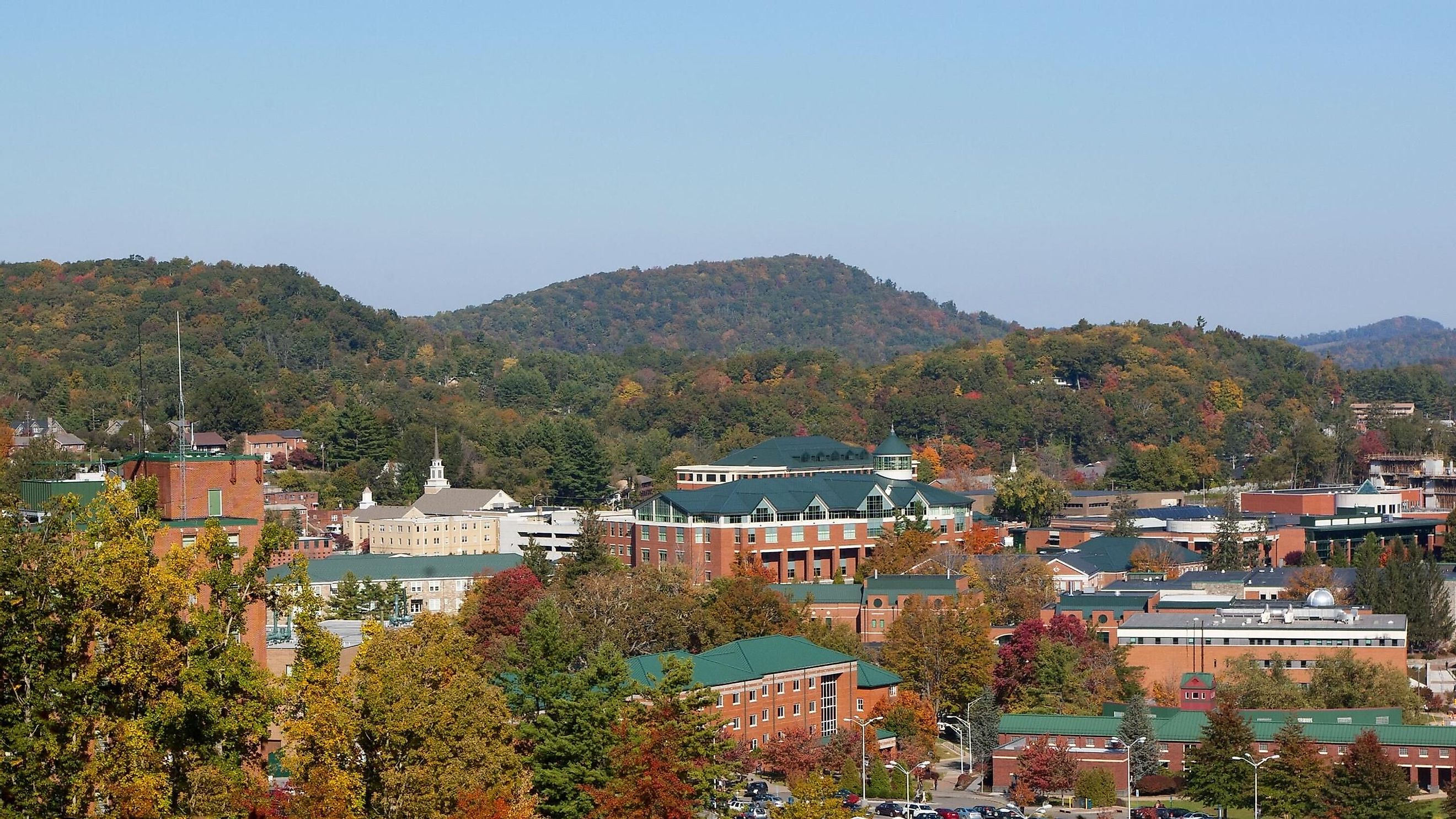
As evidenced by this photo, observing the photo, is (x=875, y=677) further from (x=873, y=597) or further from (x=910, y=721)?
(x=873, y=597)

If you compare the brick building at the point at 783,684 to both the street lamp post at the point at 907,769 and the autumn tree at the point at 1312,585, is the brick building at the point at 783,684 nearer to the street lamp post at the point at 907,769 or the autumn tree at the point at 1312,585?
the street lamp post at the point at 907,769

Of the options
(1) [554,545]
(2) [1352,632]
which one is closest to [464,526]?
(1) [554,545]

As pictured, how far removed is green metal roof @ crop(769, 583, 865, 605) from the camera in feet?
325

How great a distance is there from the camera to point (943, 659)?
82.5 metres

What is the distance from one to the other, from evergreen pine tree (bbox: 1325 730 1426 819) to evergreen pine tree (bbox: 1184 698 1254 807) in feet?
9.33

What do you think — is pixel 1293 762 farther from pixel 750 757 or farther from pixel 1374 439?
pixel 1374 439

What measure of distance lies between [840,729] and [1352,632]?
23.9 m

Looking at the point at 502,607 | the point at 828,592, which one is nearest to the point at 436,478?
the point at 828,592

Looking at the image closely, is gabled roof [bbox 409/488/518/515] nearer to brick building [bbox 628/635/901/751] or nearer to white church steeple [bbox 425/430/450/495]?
white church steeple [bbox 425/430/450/495]

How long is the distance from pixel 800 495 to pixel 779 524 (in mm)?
2608

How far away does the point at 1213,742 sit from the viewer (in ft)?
222

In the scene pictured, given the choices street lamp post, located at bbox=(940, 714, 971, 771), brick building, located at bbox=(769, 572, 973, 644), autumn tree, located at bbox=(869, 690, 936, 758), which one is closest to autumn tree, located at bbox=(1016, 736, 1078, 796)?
autumn tree, located at bbox=(869, 690, 936, 758)

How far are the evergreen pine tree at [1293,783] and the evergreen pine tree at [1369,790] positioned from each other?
0.51 m

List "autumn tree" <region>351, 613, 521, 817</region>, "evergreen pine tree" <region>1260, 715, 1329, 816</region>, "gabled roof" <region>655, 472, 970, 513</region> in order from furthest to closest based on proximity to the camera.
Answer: "gabled roof" <region>655, 472, 970, 513</region> < "evergreen pine tree" <region>1260, 715, 1329, 816</region> < "autumn tree" <region>351, 613, 521, 817</region>
